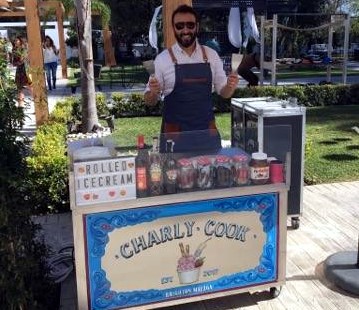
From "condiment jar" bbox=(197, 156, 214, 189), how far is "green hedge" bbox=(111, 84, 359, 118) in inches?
281

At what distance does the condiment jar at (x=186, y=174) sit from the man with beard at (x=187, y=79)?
556 mm

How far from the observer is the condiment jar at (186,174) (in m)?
2.66

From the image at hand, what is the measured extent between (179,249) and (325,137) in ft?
19.4

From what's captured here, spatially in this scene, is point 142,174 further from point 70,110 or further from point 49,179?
point 70,110

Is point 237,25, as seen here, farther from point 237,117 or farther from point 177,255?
point 177,255

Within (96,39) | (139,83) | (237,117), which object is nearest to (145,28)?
(96,39)

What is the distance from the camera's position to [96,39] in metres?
31.6

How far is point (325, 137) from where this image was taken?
8.02m

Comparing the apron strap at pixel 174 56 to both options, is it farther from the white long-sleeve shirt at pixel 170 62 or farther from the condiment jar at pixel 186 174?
the condiment jar at pixel 186 174

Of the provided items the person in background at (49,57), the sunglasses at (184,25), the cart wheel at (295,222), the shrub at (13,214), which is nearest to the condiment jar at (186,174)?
the shrub at (13,214)

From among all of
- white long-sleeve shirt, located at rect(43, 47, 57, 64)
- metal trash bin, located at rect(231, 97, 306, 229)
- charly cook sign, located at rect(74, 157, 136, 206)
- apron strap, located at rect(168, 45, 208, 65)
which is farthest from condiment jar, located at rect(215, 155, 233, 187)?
white long-sleeve shirt, located at rect(43, 47, 57, 64)

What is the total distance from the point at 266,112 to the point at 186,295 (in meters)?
1.66

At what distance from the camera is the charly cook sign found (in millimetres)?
2484

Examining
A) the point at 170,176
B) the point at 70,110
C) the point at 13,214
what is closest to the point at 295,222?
the point at 170,176
